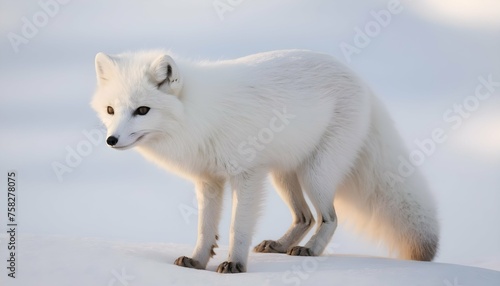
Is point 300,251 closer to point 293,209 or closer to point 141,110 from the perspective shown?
point 293,209

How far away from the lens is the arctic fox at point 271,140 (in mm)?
4969

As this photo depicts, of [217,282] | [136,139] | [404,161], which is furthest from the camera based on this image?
[404,161]

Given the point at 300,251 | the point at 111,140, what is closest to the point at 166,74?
the point at 111,140

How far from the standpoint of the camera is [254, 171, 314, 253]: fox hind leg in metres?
6.13

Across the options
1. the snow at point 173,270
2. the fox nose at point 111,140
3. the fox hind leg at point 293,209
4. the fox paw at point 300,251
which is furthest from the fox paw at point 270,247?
the fox nose at point 111,140

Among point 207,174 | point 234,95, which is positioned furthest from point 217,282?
point 234,95

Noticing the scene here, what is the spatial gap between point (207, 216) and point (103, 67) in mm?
1403

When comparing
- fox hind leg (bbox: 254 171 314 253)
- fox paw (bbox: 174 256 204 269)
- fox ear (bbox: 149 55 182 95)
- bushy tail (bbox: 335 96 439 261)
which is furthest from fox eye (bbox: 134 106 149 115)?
bushy tail (bbox: 335 96 439 261)

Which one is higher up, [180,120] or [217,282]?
[180,120]

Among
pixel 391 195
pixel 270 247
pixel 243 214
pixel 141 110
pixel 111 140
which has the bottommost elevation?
pixel 270 247

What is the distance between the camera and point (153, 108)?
4855 millimetres

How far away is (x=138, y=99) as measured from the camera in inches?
190

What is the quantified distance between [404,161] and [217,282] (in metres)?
2.55

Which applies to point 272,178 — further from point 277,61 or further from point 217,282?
point 217,282
